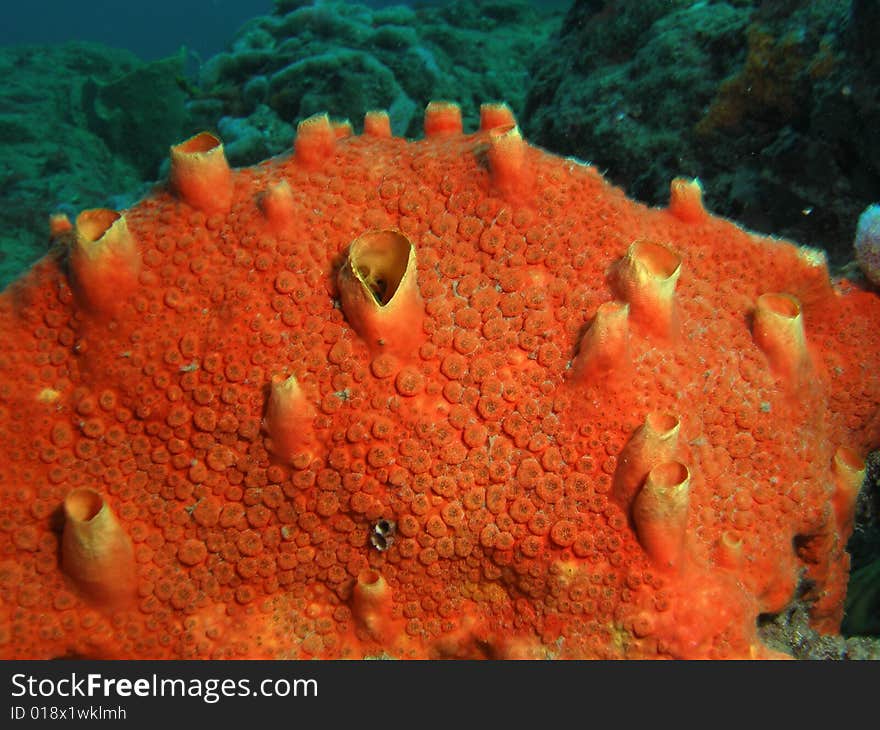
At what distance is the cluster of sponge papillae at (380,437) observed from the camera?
2.04 meters

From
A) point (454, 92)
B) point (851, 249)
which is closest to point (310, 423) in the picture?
point (851, 249)

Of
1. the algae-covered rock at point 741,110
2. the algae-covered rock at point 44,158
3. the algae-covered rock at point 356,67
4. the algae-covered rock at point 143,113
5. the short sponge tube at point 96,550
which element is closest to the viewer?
the short sponge tube at point 96,550

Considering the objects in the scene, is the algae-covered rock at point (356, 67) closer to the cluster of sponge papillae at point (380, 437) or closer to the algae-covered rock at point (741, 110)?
the algae-covered rock at point (741, 110)

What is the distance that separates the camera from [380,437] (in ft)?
6.68

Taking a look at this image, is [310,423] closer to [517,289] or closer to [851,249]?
[517,289]

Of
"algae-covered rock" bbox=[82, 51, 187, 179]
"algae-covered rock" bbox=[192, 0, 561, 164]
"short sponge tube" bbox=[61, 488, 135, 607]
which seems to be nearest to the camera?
"short sponge tube" bbox=[61, 488, 135, 607]

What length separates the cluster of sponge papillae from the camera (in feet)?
6.68

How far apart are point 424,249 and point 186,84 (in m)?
11.4

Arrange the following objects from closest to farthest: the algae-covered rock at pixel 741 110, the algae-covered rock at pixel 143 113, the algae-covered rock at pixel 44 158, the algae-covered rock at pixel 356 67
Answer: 1. the algae-covered rock at pixel 741 110
2. the algae-covered rock at pixel 356 67
3. the algae-covered rock at pixel 44 158
4. the algae-covered rock at pixel 143 113

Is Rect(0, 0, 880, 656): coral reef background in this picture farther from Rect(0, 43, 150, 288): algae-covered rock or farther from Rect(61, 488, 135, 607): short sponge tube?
Rect(61, 488, 135, 607): short sponge tube

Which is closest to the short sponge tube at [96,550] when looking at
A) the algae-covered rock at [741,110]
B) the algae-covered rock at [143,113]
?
the algae-covered rock at [741,110]

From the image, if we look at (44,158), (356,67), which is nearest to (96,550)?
(356,67)

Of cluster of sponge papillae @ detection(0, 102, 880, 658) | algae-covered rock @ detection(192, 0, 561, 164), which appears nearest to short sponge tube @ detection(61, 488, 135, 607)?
cluster of sponge papillae @ detection(0, 102, 880, 658)

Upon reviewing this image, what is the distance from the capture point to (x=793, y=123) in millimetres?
3965
